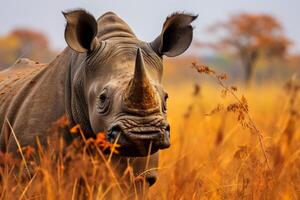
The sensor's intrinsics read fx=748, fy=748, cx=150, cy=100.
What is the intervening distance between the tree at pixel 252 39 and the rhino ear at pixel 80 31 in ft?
85.9

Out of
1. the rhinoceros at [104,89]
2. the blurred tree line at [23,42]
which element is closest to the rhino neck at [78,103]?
the rhinoceros at [104,89]

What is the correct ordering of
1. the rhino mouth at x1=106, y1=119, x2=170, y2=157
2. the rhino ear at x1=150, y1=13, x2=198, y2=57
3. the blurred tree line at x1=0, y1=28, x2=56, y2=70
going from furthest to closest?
the blurred tree line at x1=0, y1=28, x2=56, y2=70
the rhino ear at x1=150, y1=13, x2=198, y2=57
the rhino mouth at x1=106, y1=119, x2=170, y2=157

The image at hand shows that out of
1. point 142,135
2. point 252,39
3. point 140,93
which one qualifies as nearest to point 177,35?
point 140,93

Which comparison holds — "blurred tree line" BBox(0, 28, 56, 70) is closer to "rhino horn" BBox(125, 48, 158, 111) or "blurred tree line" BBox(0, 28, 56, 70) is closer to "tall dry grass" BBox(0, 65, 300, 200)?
"tall dry grass" BBox(0, 65, 300, 200)

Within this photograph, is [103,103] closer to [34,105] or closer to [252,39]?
[34,105]

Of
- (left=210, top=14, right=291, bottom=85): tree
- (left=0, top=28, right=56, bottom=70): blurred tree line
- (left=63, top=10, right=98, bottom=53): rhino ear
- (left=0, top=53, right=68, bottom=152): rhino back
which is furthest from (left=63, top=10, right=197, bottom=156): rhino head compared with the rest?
(left=0, top=28, right=56, bottom=70): blurred tree line

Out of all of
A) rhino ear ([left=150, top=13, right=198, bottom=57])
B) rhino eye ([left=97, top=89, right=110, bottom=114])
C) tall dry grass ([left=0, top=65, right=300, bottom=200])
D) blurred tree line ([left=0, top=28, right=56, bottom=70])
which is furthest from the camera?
blurred tree line ([left=0, top=28, right=56, bottom=70])

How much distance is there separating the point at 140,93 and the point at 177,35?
1.03 m

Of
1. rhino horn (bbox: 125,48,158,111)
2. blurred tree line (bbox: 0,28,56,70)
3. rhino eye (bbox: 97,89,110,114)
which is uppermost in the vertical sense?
rhino horn (bbox: 125,48,158,111)

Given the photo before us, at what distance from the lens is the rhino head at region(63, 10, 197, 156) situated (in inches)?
132

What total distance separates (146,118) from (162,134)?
0.10 m

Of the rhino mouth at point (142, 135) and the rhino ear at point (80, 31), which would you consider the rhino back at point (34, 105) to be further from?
the rhino mouth at point (142, 135)

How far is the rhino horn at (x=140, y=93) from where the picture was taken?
3402 mm

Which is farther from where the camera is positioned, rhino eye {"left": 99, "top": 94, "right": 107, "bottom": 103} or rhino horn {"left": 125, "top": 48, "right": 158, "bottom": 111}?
rhino eye {"left": 99, "top": 94, "right": 107, "bottom": 103}
